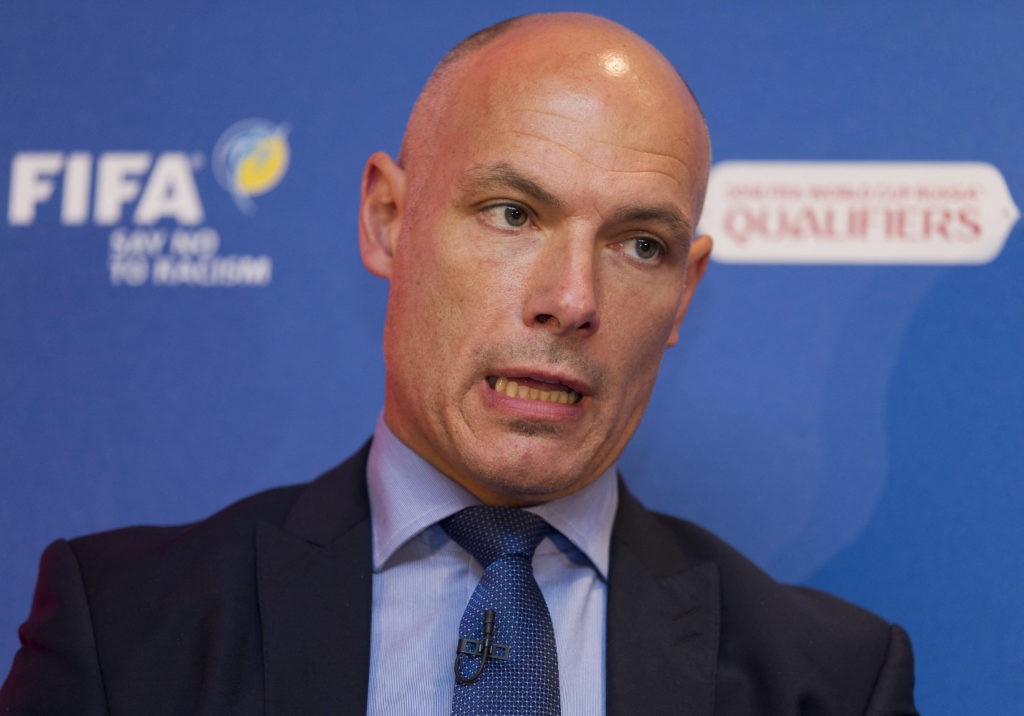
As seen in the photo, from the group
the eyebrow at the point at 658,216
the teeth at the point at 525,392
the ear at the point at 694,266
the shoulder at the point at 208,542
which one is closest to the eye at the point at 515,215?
the eyebrow at the point at 658,216

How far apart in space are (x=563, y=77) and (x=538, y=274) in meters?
0.31

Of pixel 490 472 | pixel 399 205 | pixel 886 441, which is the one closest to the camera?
pixel 490 472

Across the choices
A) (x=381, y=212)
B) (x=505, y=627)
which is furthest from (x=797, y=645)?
(x=381, y=212)

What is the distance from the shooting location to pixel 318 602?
1982 mm

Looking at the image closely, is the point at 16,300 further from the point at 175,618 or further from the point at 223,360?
the point at 175,618

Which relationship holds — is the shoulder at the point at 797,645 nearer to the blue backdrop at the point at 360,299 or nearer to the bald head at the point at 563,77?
the blue backdrop at the point at 360,299

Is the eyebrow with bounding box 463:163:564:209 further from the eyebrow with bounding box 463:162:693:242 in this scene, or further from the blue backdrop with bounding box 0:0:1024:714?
the blue backdrop with bounding box 0:0:1024:714

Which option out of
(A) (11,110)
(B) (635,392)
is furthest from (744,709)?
(A) (11,110)

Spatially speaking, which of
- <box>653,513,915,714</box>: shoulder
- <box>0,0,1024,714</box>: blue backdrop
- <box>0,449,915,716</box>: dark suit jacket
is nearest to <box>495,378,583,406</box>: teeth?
<box>0,449,915,716</box>: dark suit jacket

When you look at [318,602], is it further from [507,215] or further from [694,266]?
[694,266]

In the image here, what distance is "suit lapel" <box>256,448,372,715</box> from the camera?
1.90m

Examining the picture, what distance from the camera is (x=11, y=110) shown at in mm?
2756

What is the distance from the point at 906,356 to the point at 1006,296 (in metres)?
0.22

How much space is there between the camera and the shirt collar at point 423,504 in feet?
6.78
